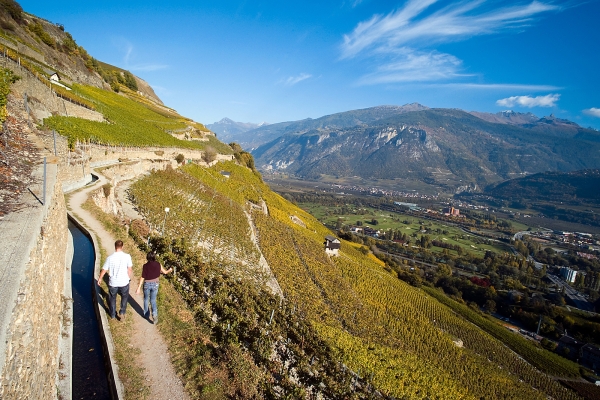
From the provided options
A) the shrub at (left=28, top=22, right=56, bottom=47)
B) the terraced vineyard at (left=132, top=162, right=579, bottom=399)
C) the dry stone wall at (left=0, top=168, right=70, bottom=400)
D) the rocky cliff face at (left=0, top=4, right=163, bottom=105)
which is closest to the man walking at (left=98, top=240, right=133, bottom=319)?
the dry stone wall at (left=0, top=168, right=70, bottom=400)

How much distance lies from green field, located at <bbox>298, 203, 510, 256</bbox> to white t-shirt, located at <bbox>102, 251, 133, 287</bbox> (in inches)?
4484

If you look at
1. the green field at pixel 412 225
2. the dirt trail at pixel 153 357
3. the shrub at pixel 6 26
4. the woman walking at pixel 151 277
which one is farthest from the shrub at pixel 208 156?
the green field at pixel 412 225

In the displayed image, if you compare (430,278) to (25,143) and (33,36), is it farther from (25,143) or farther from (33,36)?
(33,36)

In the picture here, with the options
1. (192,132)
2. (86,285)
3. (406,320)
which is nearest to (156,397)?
(86,285)

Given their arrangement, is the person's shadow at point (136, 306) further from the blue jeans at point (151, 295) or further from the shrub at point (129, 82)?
the shrub at point (129, 82)

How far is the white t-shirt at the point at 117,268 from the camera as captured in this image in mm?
6738

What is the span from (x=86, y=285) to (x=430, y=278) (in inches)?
3046

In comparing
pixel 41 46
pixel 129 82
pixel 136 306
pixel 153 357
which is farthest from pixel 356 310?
pixel 129 82

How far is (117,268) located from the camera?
679 centimetres

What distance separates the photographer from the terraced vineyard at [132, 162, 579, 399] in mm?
17000

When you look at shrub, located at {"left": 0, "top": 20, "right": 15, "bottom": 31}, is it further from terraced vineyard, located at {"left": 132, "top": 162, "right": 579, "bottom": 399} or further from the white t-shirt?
the white t-shirt

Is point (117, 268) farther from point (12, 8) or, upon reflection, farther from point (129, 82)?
point (129, 82)

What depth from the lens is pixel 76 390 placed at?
5434mm

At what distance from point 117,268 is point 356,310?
2167 cm
